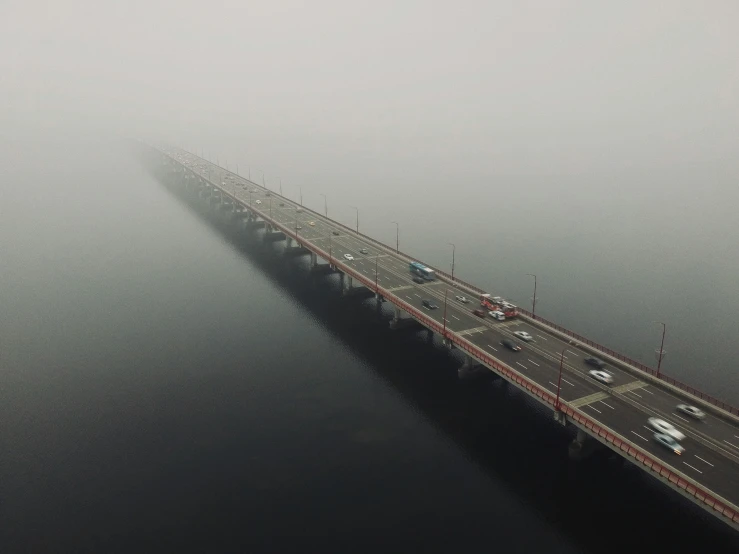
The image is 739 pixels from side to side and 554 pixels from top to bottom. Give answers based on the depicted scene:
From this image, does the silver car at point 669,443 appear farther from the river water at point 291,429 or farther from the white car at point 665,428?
the river water at point 291,429

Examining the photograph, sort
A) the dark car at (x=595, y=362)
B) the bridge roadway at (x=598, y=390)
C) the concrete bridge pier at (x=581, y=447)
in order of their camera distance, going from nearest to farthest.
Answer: the bridge roadway at (x=598, y=390), the concrete bridge pier at (x=581, y=447), the dark car at (x=595, y=362)

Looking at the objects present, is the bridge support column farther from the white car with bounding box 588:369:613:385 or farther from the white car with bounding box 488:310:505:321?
the white car with bounding box 588:369:613:385

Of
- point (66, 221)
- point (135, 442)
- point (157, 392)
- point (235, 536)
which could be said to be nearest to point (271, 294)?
point (157, 392)

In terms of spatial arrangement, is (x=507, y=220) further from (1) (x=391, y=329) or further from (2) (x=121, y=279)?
(2) (x=121, y=279)

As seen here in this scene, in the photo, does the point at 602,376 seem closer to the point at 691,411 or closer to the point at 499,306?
the point at 691,411

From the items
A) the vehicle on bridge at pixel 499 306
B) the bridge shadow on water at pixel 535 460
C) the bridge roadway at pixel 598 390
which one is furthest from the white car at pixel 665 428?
the vehicle on bridge at pixel 499 306

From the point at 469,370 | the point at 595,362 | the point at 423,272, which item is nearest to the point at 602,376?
the point at 595,362
